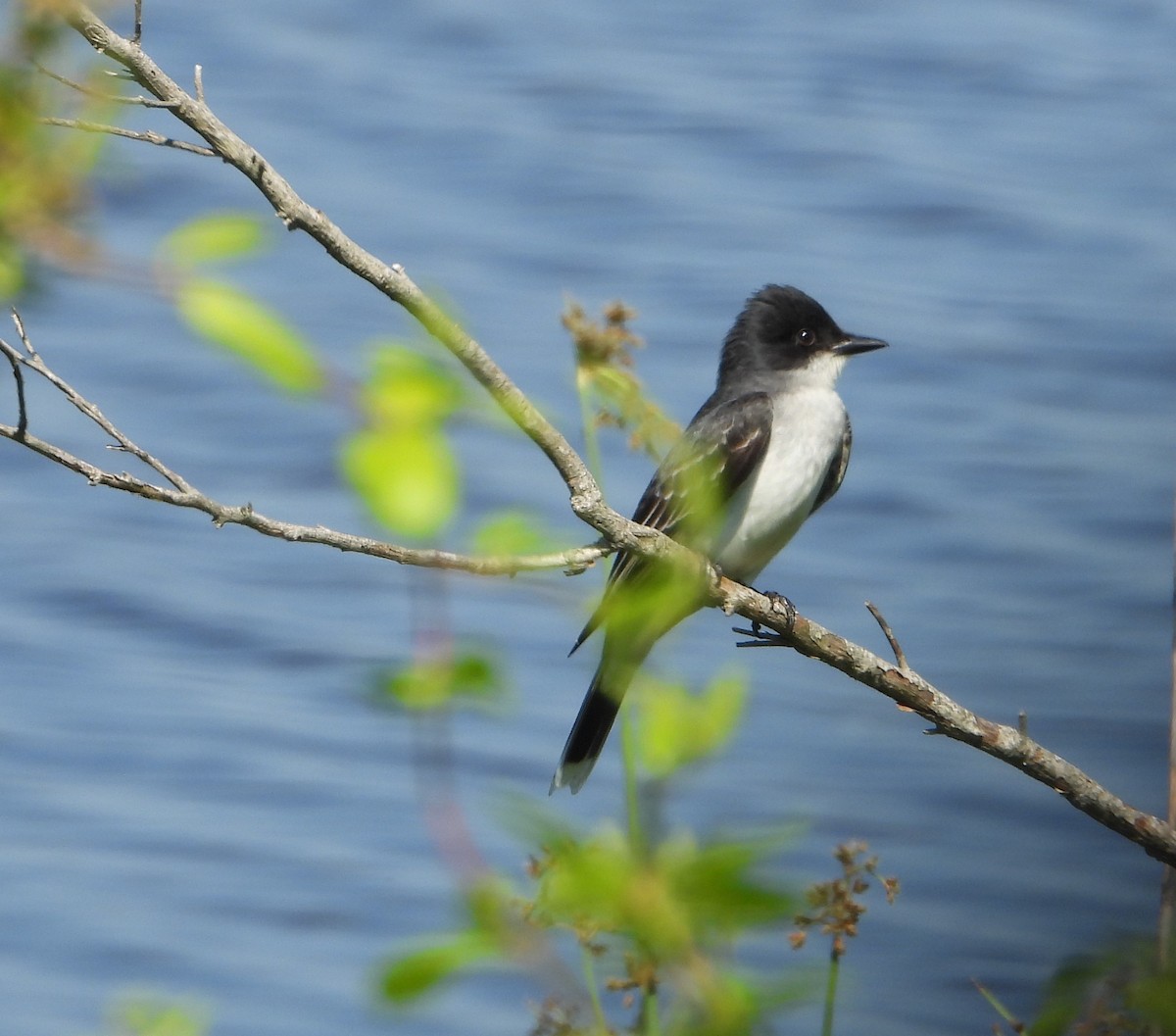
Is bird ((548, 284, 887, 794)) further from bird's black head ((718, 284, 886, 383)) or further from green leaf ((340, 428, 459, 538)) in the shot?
green leaf ((340, 428, 459, 538))

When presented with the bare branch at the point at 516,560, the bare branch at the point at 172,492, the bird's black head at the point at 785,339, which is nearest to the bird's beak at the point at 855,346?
the bird's black head at the point at 785,339

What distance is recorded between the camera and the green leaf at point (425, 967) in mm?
1295

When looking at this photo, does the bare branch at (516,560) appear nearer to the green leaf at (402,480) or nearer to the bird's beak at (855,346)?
the green leaf at (402,480)

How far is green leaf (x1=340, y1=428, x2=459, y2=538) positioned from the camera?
1.20 m

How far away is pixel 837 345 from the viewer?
22.2 feet

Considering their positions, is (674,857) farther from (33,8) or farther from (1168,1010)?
(33,8)

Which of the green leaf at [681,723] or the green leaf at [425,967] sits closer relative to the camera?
the green leaf at [425,967]

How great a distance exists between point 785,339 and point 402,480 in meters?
5.66

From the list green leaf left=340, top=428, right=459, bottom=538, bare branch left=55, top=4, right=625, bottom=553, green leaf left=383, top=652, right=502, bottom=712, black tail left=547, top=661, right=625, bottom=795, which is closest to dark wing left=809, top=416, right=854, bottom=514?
black tail left=547, top=661, right=625, bottom=795

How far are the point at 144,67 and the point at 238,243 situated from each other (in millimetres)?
1171

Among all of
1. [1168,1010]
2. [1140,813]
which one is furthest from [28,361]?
[1140,813]

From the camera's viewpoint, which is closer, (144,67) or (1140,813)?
(144,67)

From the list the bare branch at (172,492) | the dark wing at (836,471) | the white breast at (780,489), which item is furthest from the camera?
the dark wing at (836,471)

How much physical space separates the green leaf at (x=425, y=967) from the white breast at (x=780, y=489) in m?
4.70
